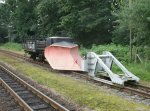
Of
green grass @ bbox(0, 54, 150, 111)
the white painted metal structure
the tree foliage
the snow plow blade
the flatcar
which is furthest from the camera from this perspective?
the flatcar

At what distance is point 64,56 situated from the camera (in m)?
19.5

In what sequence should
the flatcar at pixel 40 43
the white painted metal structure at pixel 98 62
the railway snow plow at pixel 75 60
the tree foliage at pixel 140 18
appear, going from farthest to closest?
the flatcar at pixel 40 43
the tree foliage at pixel 140 18
the railway snow plow at pixel 75 60
the white painted metal structure at pixel 98 62

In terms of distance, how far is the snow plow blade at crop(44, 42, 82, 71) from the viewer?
1899 cm

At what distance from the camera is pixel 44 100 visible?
11.5 metres

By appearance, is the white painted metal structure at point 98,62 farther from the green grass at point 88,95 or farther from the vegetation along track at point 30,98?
the vegetation along track at point 30,98

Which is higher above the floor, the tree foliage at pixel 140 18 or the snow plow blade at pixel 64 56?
the tree foliage at pixel 140 18

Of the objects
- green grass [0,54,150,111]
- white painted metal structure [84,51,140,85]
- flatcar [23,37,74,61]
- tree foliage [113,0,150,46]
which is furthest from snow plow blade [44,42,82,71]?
tree foliage [113,0,150,46]

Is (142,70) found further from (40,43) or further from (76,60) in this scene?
(40,43)

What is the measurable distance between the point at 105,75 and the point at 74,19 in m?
18.8

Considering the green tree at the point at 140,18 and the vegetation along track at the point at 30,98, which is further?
the green tree at the point at 140,18

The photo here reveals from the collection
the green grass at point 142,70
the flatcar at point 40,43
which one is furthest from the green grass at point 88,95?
the flatcar at point 40,43

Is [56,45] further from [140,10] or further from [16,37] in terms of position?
[16,37]

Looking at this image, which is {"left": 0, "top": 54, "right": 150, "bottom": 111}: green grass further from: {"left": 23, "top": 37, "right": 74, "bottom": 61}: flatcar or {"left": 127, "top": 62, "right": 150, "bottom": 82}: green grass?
{"left": 23, "top": 37, "right": 74, "bottom": 61}: flatcar

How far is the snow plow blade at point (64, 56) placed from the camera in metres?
19.0
